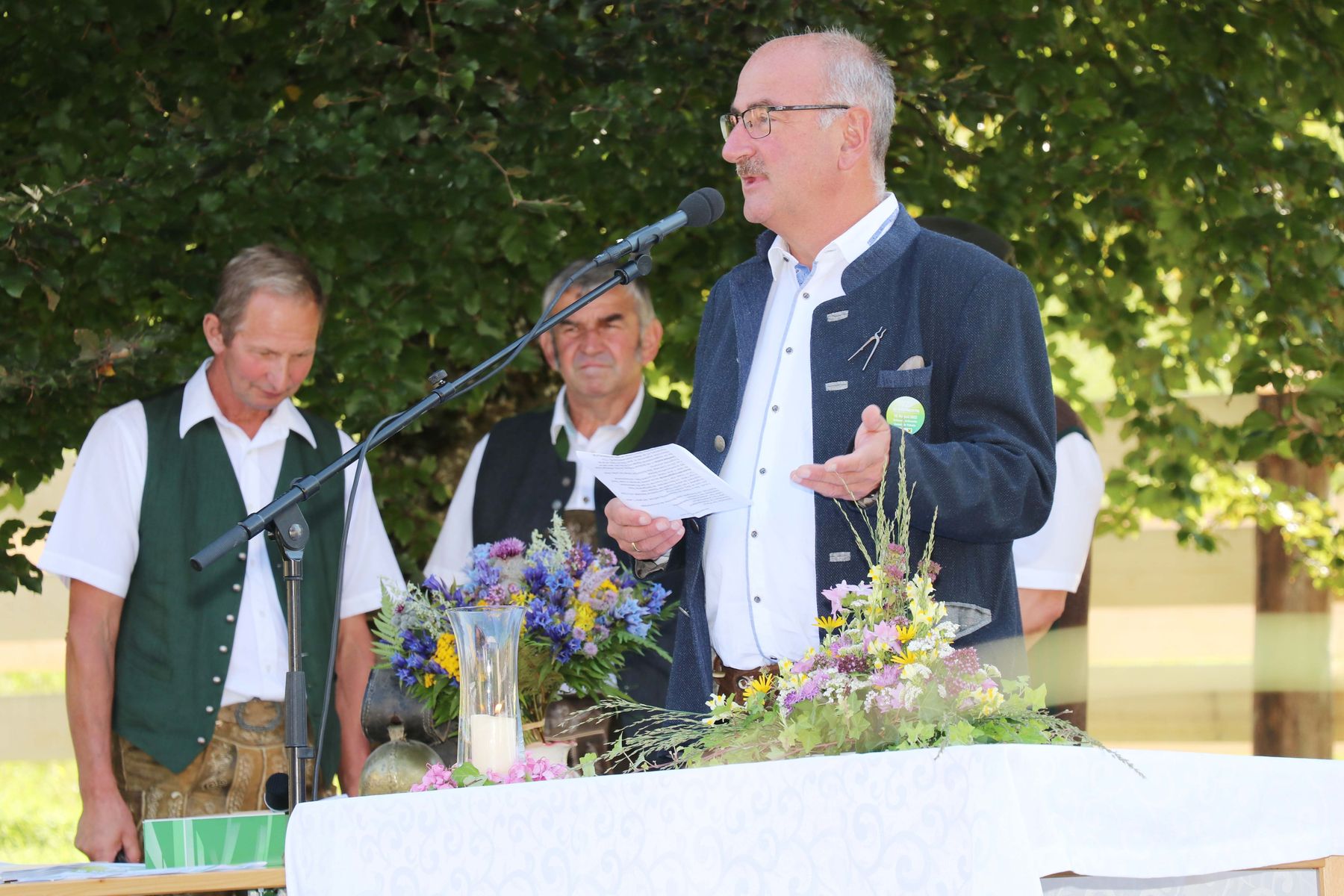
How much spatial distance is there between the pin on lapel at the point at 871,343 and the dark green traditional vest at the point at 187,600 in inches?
61.7

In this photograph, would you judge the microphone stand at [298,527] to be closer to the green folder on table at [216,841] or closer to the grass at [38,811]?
the green folder on table at [216,841]

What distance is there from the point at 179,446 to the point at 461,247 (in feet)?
4.77

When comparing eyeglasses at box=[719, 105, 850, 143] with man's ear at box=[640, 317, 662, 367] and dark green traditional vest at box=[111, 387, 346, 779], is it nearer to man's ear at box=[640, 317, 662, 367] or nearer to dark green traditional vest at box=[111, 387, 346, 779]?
dark green traditional vest at box=[111, 387, 346, 779]

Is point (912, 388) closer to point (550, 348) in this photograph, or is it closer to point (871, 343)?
point (871, 343)

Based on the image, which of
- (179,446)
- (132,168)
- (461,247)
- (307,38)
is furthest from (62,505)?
(307,38)

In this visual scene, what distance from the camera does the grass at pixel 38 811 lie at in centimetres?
902

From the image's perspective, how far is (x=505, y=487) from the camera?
15.5 ft

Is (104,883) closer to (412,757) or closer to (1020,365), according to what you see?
(412,757)

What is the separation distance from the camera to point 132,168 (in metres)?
4.89

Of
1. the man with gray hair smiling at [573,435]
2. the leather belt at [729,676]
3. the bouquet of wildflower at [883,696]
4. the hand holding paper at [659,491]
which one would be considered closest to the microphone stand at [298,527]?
the hand holding paper at [659,491]

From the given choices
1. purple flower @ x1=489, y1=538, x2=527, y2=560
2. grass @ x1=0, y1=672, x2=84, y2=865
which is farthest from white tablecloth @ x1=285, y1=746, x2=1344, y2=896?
grass @ x1=0, y1=672, x2=84, y2=865

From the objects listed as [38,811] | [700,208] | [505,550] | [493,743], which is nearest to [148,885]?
[493,743]

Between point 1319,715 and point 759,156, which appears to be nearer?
point 759,156

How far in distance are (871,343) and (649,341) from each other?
1.91m
